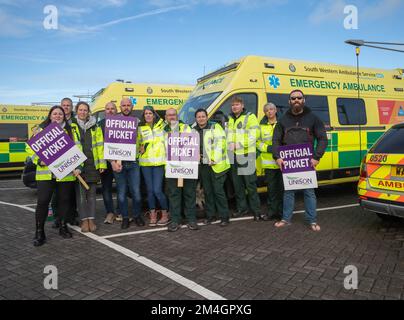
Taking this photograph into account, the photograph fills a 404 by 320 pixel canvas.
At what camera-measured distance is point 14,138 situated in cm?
1270

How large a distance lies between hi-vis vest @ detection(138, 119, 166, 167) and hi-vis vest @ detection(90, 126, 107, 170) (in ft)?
1.98

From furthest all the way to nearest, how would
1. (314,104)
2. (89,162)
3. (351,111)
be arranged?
(351,111)
(314,104)
(89,162)

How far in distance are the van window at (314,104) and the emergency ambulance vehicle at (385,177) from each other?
2149 mm

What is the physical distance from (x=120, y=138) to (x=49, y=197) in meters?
1.36

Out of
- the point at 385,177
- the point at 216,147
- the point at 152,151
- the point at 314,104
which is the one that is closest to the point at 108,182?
the point at 152,151

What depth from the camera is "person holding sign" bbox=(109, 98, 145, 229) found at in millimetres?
5145

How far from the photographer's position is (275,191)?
18.2 ft

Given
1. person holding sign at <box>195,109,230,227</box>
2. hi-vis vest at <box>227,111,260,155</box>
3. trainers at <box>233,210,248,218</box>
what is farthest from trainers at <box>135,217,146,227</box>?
hi-vis vest at <box>227,111,260,155</box>

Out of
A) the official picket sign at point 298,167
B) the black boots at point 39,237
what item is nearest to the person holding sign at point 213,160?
the official picket sign at point 298,167

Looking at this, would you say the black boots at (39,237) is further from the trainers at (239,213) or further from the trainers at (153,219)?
the trainers at (239,213)

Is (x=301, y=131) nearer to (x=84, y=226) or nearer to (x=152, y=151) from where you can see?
(x=152, y=151)

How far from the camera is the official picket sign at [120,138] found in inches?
201
